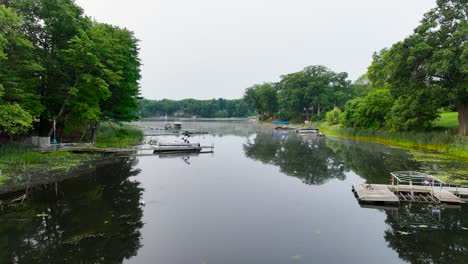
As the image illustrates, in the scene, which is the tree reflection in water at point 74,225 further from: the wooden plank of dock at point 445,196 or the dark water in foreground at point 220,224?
the wooden plank of dock at point 445,196

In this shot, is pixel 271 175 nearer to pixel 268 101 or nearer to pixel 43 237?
pixel 43 237

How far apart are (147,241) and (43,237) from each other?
12.4ft

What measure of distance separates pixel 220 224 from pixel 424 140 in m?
35.1

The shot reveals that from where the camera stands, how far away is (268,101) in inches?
5463

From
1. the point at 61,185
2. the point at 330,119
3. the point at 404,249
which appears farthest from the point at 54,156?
the point at 330,119

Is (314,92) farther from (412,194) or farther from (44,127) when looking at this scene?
(412,194)

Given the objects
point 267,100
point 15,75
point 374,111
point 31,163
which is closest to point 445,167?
point 374,111

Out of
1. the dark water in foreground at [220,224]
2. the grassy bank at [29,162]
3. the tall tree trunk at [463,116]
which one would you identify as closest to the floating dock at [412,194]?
the dark water in foreground at [220,224]

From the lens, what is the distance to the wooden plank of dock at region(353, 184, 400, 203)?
16172 millimetres

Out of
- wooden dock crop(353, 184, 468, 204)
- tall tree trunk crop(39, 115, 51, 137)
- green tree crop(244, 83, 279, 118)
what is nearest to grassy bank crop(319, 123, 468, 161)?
wooden dock crop(353, 184, 468, 204)

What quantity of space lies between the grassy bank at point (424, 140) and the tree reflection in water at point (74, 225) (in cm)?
3055

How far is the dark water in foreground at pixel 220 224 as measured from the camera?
10.3 meters

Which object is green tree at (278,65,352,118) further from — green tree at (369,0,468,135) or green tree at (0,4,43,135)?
green tree at (0,4,43,135)

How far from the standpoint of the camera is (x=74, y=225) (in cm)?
1253
